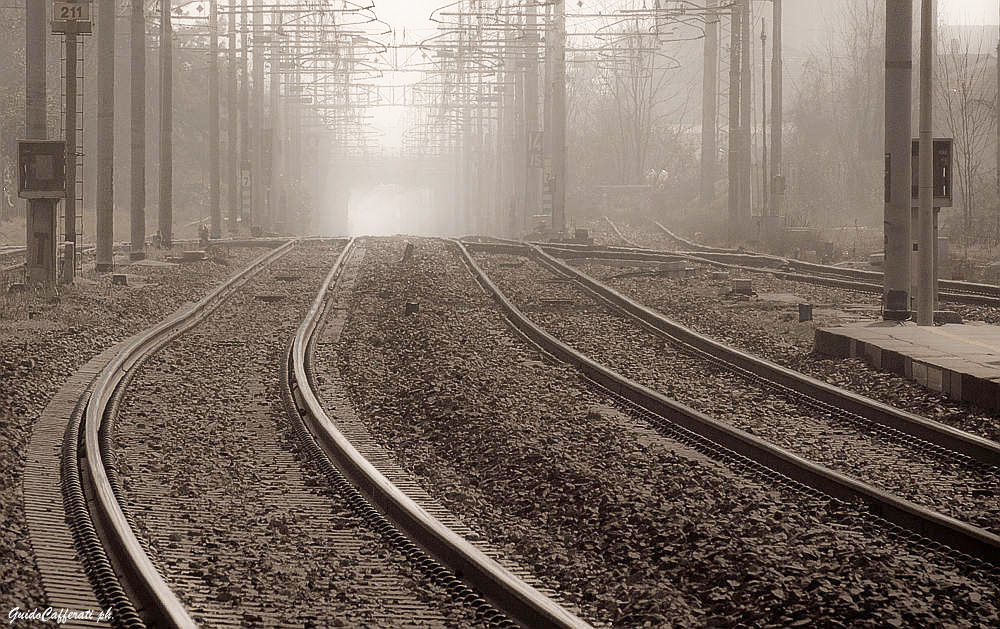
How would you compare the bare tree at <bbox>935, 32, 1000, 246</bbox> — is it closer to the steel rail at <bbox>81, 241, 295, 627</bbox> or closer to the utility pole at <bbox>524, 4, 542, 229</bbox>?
the utility pole at <bbox>524, 4, 542, 229</bbox>

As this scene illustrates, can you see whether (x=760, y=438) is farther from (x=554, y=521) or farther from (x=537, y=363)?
(x=537, y=363)

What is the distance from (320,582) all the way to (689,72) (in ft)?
369

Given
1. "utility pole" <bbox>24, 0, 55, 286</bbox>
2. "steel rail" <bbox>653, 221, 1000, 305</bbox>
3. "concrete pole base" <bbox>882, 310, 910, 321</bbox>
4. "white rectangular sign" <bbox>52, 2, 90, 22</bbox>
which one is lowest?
"concrete pole base" <bbox>882, 310, 910, 321</bbox>

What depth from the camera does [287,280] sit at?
77.7 feet

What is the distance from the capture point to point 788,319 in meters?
16.4

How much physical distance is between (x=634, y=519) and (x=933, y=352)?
6.09 m

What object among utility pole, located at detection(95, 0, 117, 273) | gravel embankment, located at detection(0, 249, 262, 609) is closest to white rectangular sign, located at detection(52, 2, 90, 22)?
gravel embankment, located at detection(0, 249, 262, 609)

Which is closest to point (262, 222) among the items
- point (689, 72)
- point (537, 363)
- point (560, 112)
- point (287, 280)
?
point (560, 112)

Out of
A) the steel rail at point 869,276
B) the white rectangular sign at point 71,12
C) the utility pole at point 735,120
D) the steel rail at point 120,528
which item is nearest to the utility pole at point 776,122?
the utility pole at point 735,120

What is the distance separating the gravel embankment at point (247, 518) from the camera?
5457 millimetres

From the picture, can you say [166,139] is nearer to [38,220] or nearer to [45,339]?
[38,220]

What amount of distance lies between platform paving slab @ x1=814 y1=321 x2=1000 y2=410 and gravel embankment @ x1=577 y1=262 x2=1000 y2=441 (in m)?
0.10

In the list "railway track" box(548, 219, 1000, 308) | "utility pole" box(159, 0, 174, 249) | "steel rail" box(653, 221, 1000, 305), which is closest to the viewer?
"railway track" box(548, 219, 1000, 308)

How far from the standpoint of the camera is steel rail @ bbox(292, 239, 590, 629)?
16.9ft
